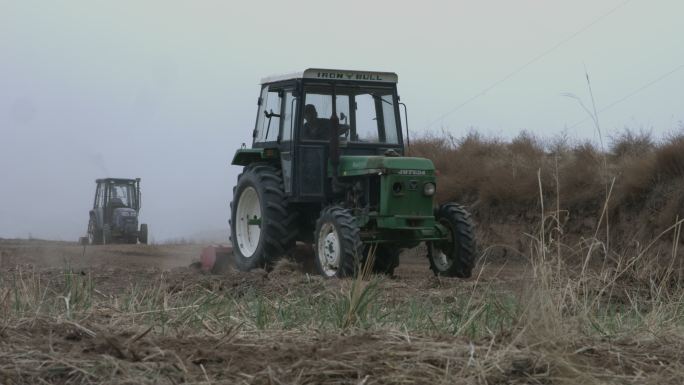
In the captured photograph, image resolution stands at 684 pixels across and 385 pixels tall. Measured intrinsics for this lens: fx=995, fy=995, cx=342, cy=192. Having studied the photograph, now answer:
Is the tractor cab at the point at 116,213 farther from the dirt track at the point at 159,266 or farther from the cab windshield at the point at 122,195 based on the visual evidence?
the dirt track at the point at 159,266

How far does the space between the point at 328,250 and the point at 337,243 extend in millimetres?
284

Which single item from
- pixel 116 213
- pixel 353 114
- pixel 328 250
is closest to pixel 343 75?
pixel 353 114

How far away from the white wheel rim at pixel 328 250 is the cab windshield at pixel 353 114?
47.7 inches

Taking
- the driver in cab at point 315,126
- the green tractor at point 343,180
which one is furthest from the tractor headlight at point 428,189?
the driver in cab at point 315,126

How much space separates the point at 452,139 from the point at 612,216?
7.64 meters

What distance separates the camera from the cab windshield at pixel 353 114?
1161cm

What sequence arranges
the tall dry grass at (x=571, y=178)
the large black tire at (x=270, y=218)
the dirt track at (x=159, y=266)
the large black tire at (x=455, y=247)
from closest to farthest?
the dirt track at (x=159, y=266) → the large black tire at (x=455, y=247) → the large black tire at (x=270, y=218) → the tall dry grass at (x=571, y=178)

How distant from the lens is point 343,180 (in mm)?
11562

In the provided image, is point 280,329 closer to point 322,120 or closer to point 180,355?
point 180,355

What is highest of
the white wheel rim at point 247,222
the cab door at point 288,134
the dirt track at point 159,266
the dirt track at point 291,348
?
the cab door at point 288,134

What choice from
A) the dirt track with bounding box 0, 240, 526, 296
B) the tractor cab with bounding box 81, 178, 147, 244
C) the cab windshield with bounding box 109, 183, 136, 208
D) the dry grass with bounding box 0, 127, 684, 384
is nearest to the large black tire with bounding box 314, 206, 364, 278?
the dirt track with bounding box 0, 240, 526, 296

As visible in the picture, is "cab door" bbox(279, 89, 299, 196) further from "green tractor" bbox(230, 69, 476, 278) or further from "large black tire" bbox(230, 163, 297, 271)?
"large black tire" bbox(230, 163, 297, 271)

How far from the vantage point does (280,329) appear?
479 centimetres

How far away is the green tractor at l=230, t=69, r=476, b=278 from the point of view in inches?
438
